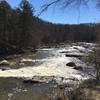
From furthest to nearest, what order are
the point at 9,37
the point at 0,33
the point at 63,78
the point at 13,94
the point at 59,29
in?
1. the point at 59,29
2. the point at 9,37
3. the point at 0,33
4. the point at 63,78
5. the point at 13,94

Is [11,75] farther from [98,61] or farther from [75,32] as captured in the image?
[75,32]

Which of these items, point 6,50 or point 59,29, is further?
point 59,29

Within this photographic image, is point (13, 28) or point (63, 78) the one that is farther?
point (13, 28)

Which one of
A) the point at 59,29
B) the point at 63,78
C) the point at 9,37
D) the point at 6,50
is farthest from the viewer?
the point at 59,29

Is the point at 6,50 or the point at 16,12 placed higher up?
the point at 16,12

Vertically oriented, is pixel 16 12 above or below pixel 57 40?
above

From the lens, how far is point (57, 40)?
123m

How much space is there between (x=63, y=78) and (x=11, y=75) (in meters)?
4.43

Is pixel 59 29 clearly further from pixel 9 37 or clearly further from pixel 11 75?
pixel 11 75

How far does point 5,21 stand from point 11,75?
39712mm

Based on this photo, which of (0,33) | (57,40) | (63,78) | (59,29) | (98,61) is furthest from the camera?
(59,29)

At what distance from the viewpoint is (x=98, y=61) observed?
15828 mm

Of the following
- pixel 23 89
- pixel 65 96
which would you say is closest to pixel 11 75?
pixel 23 89

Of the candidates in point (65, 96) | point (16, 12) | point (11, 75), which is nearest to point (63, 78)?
point (11, 75)
